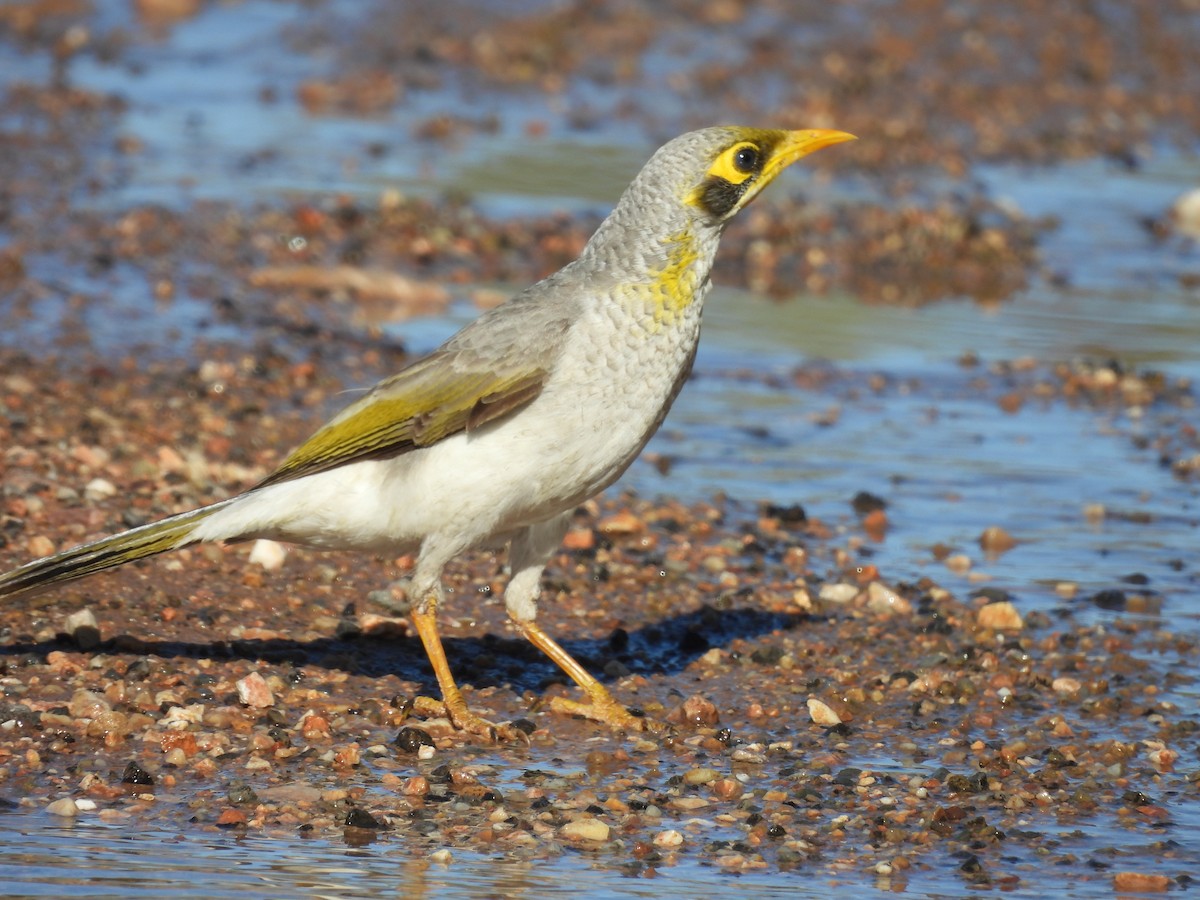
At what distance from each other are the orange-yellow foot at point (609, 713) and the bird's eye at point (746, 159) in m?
2.03

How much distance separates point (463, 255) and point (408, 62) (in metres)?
6.34

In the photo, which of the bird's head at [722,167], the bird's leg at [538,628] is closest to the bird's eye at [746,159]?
the bird's head at [722,167]

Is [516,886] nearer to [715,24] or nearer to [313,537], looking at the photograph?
[313,537]

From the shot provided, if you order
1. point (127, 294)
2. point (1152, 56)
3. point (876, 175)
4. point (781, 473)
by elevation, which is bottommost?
point (781, 473)

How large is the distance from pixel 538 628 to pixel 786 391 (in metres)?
4.61

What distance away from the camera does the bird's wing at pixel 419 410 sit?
22.8 feet

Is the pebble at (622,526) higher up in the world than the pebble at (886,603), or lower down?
higher up

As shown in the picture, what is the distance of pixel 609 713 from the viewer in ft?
23.8

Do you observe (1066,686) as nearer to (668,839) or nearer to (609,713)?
(609,713)

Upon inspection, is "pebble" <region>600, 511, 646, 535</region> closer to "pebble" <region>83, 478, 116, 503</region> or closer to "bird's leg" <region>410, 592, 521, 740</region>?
"bird's leg" <region>410, 592, 521, 740</region>

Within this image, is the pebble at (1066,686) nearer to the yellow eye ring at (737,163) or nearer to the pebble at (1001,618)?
the pebble at (1001,618)

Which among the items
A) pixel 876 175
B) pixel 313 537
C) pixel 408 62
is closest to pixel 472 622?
pixel 313 537

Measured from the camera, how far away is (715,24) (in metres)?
20.9

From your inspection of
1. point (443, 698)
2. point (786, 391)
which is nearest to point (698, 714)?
point (443, 698)
